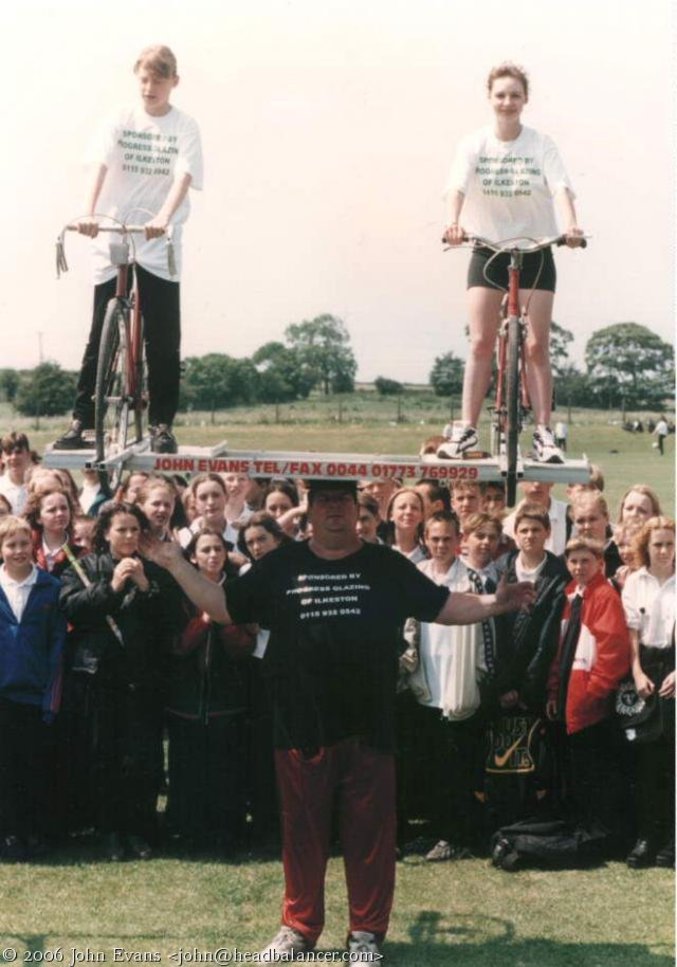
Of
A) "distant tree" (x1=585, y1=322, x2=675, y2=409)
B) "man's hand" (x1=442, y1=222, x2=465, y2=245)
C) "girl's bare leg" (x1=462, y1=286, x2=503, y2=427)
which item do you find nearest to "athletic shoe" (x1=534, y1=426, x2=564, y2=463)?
"girl's bare leg" (x1=462, y1=286, x2=503, y2=427)

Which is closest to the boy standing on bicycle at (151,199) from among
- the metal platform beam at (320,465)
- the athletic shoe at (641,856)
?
the metal platform beam at (320,465)

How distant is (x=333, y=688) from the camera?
21.5 feet

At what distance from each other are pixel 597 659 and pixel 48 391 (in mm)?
4280

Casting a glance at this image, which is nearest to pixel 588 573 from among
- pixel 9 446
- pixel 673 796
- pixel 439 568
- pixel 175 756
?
pixel 439 568

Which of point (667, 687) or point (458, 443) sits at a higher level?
point (458, 443)

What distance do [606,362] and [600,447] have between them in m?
25.8

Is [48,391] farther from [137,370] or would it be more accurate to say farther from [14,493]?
[137,370]

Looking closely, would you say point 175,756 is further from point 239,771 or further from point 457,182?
point 457,182

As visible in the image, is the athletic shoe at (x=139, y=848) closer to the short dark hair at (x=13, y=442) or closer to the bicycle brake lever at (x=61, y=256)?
the bicycle brake lever at (x=61, y=256)

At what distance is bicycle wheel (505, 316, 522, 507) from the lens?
6496mm

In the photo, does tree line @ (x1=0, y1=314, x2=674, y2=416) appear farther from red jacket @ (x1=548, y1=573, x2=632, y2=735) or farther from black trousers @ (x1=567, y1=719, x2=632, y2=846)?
black trousers @ (x1=567, y1=719, x2=632, y2=846)

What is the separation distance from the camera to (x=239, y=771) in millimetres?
8070

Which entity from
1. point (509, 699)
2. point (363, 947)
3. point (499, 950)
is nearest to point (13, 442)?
point (509, 699)

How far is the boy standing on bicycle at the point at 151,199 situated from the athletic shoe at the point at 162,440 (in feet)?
0.04
